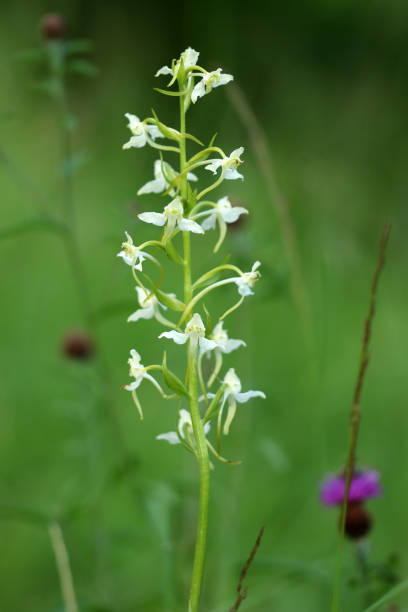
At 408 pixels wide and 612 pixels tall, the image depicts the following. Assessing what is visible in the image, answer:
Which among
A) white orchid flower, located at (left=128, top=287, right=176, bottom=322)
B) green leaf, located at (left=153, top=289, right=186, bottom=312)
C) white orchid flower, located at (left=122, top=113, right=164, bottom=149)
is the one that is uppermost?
white orchid flower, located at (left=122, top=113, right=164, bottom=149)

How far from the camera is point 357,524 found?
1.11 metres

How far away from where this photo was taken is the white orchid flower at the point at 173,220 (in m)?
A: 0.70

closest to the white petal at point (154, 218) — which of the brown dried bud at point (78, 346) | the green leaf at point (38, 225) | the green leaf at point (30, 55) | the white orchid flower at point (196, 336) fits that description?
the white orchid flower at point (196, 336)

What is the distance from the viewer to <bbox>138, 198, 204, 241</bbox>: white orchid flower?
0.70 m

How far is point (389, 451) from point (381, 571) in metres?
0.95

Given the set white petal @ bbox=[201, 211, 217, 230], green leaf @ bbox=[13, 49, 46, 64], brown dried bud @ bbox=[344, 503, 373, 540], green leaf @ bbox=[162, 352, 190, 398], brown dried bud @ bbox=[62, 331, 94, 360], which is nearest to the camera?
green leaf @ bbox=[162, 352, 190, 398]

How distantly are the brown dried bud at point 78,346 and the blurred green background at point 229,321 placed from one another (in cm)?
4

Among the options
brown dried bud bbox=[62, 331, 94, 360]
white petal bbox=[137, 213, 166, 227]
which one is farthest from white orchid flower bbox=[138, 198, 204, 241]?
brown dried bud bbox=[62, 331, 94, 360]

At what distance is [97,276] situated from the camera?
3.25 meters

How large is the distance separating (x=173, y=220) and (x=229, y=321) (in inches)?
80.5

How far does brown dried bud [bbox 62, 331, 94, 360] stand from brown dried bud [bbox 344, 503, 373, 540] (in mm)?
702

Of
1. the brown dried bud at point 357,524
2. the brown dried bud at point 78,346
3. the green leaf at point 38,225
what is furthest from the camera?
the brown dried bud at point 78,346

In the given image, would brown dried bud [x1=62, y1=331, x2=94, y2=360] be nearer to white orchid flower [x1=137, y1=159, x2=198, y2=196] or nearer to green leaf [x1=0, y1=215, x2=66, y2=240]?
green leaf [x1=0, y1=215, x2=66, y2=240]

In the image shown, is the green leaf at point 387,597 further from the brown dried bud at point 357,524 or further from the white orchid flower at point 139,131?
the white orchid flower at point 139,131
